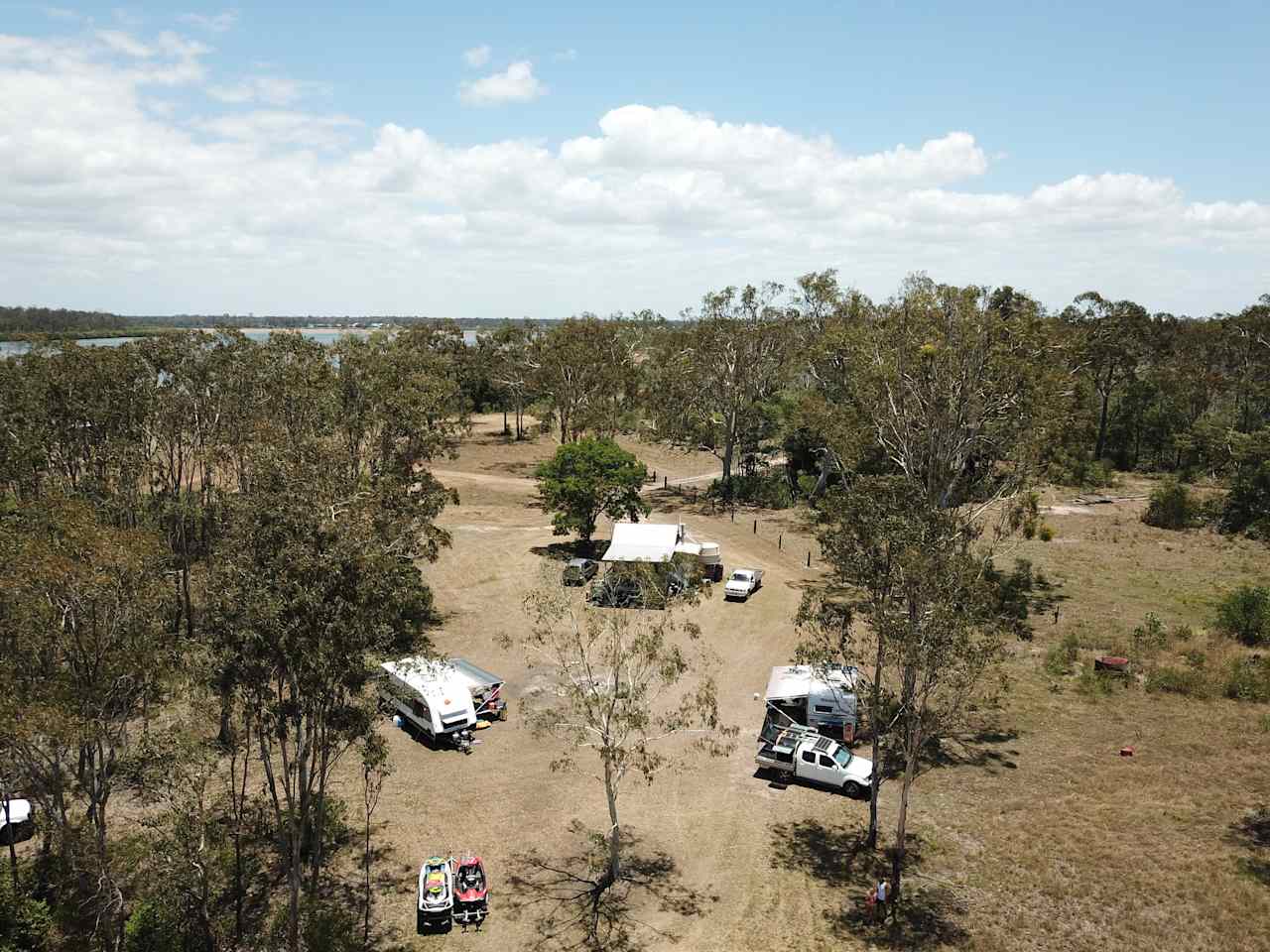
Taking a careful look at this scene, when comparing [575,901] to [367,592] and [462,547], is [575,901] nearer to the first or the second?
[367,592]

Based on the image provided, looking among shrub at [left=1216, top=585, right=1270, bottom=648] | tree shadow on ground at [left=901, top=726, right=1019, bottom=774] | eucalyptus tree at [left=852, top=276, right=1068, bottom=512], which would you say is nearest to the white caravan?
tree shadow on ground at [left=901, top=726, right=1019, bottom=774]

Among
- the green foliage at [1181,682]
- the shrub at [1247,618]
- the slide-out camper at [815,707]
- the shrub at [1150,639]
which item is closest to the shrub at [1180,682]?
the green foliage at [1181,682]

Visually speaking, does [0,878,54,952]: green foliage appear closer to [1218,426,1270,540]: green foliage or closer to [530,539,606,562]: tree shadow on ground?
[530,539,606,562]: tree shadow on ground

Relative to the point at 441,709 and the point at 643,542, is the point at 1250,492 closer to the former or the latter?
the point at 643,542

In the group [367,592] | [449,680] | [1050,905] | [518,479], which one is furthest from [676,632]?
[518,479]

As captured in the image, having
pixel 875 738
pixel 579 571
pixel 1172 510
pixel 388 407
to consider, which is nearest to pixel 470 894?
pixel 875 738

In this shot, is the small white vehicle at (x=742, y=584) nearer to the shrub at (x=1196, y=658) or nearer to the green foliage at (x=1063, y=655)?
the green foliage at (x=1063, y=655)

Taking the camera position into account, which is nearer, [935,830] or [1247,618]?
[935,830]
